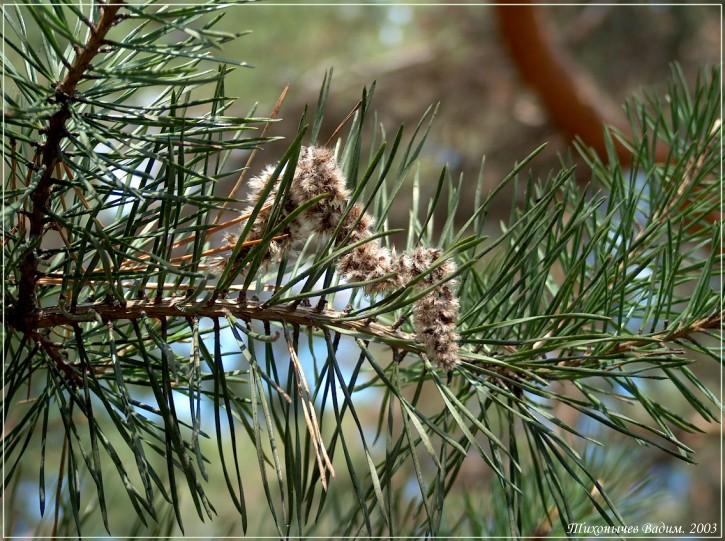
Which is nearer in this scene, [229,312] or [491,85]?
[229,312]

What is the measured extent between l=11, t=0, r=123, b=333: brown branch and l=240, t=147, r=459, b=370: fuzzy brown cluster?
10 centimetres

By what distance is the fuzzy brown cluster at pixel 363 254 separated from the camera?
1.11ft

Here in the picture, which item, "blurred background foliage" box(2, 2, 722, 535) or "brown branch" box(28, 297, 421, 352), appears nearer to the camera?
"brown branch" box(28, 297, 421, 352)

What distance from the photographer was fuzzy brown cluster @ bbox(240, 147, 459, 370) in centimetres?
34

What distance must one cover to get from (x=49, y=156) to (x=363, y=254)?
0.15m

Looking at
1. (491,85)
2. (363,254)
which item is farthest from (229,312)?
(491,85)

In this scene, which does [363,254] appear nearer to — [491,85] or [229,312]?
[229,312]

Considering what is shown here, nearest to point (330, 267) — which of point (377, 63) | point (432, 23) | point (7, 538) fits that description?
point (7, 538)

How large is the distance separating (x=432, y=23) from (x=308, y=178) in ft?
10.1

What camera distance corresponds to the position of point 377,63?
2795mm

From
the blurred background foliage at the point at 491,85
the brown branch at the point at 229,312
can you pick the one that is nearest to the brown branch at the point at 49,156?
the brown branch at the point at 229,312

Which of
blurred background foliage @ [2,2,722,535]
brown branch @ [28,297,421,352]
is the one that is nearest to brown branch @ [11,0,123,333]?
brown branch @ [28,297,421,352]

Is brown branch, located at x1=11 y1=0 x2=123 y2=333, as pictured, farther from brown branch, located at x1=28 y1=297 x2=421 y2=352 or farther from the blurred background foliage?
the blurred background foliage

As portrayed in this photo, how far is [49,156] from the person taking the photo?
0.33m
